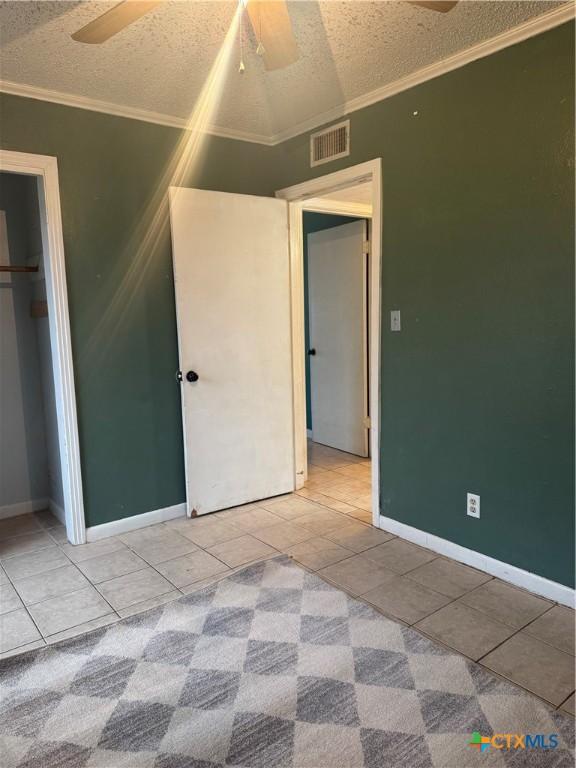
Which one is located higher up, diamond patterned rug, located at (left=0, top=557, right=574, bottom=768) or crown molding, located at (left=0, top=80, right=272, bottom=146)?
crown molding, located at (left=0, top=80, right=272, bottom=146)

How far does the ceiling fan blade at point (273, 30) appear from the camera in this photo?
1.63 m

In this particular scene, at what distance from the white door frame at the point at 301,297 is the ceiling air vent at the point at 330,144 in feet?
0.35

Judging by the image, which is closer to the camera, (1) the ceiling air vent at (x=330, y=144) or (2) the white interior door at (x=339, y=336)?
(1) the ceiling air vent at (x=330, y=144)

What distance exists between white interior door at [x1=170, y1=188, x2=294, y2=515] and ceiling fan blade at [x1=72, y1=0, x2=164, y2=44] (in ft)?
4.47

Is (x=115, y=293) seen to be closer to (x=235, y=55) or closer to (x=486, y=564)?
(x=235, y=55)

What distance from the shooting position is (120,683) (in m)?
1.87

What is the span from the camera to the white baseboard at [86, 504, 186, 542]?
121 inches

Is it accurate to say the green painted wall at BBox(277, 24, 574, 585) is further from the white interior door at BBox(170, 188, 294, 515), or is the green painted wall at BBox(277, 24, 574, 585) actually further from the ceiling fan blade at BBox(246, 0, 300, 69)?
the ceiling fan blade at BBox(246, 0, 300, 69)

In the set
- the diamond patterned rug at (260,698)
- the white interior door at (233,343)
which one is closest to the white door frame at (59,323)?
the white interior door at (233,343)

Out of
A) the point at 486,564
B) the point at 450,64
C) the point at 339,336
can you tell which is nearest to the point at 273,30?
the point at 450,64

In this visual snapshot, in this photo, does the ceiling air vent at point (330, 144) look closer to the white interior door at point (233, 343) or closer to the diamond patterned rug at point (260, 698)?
the white interior door at point (233, 343)

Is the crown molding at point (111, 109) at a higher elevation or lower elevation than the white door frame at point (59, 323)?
higher

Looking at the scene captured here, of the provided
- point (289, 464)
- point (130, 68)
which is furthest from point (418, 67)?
point (289, 464)

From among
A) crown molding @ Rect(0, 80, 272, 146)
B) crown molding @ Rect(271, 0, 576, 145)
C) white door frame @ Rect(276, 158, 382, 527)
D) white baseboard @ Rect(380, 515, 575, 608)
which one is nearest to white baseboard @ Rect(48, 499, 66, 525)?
white door frame @ Rect(276, 158, 382, 527)
